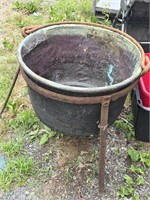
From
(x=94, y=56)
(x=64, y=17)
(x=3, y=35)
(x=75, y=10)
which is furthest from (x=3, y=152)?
(x=75, y=10)

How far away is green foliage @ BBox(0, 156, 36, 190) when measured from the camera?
2.17 meters

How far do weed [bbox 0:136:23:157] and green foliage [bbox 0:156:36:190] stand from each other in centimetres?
8

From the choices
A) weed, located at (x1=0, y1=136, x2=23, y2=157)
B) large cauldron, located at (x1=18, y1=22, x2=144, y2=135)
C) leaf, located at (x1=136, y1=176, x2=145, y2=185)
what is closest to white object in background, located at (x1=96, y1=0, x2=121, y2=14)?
large cauldron, located at (x1=18, y1=22, x2=144, y2=135)

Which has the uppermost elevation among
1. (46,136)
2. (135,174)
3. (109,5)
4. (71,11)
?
(109,5)

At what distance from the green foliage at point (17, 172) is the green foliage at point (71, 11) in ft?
6.56

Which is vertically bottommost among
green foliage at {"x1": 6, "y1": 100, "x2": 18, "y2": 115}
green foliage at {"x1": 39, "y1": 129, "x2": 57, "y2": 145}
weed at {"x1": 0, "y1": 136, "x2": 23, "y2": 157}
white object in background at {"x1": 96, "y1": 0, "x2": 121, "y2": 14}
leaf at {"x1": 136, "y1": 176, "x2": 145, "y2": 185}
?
leaf at {"x1": 136, "y1": 176, "x2": 145, "y2": 185}

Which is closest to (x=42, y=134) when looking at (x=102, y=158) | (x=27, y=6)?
(x=102, y=158)

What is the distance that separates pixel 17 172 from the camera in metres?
2.22

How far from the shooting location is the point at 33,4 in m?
4.12

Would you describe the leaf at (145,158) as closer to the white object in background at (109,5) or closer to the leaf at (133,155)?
the leaf at (133,155)

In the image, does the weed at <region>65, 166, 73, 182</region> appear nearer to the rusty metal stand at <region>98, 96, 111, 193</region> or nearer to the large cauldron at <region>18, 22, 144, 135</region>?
the rusty metal stand at <region>98, 96, 111, 193</region>

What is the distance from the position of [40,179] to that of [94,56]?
93cm

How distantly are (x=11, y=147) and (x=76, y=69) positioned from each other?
0.74m

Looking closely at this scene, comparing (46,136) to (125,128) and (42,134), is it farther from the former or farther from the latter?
(125,128)
